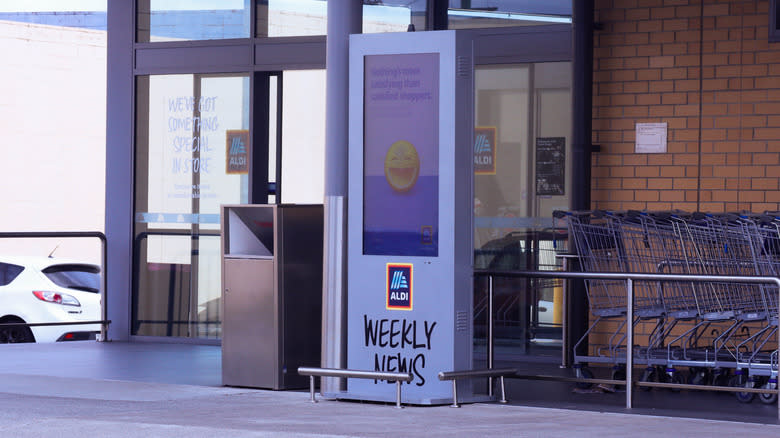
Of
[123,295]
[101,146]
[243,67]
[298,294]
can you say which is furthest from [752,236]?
[101,146]

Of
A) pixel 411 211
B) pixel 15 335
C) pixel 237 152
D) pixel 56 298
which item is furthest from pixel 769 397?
pixel 56 298

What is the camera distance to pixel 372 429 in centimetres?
652

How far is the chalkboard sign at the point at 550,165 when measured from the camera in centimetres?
1030

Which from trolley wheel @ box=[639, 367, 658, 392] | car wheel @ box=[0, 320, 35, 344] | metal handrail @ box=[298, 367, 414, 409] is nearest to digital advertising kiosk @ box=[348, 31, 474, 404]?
metal handrail @ box=[298, 367, 414, 409]

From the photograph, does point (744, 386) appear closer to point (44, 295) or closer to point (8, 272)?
point (44, 295)

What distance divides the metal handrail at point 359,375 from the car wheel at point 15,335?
6713 mm

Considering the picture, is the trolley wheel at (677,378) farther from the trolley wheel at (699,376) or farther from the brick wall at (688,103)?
the brick wall at (688,103)

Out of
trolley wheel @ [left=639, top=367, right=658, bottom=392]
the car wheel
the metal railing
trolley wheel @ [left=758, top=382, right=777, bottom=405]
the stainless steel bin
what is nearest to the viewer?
the metal railing

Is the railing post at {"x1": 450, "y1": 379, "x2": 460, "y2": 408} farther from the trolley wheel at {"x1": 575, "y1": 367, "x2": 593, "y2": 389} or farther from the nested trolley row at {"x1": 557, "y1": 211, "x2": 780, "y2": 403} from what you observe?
the trolley wheel at {"x1": 575, "y1": 367, "x2": 593, "y2": 389}

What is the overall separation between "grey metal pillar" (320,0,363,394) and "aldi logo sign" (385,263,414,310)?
1.17 ft

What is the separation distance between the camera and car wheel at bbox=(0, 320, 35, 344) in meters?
13.5

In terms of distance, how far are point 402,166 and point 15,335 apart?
7710mm

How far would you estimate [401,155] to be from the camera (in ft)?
24.7

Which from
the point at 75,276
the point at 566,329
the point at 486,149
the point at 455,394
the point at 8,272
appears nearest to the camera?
the point at 455,394
